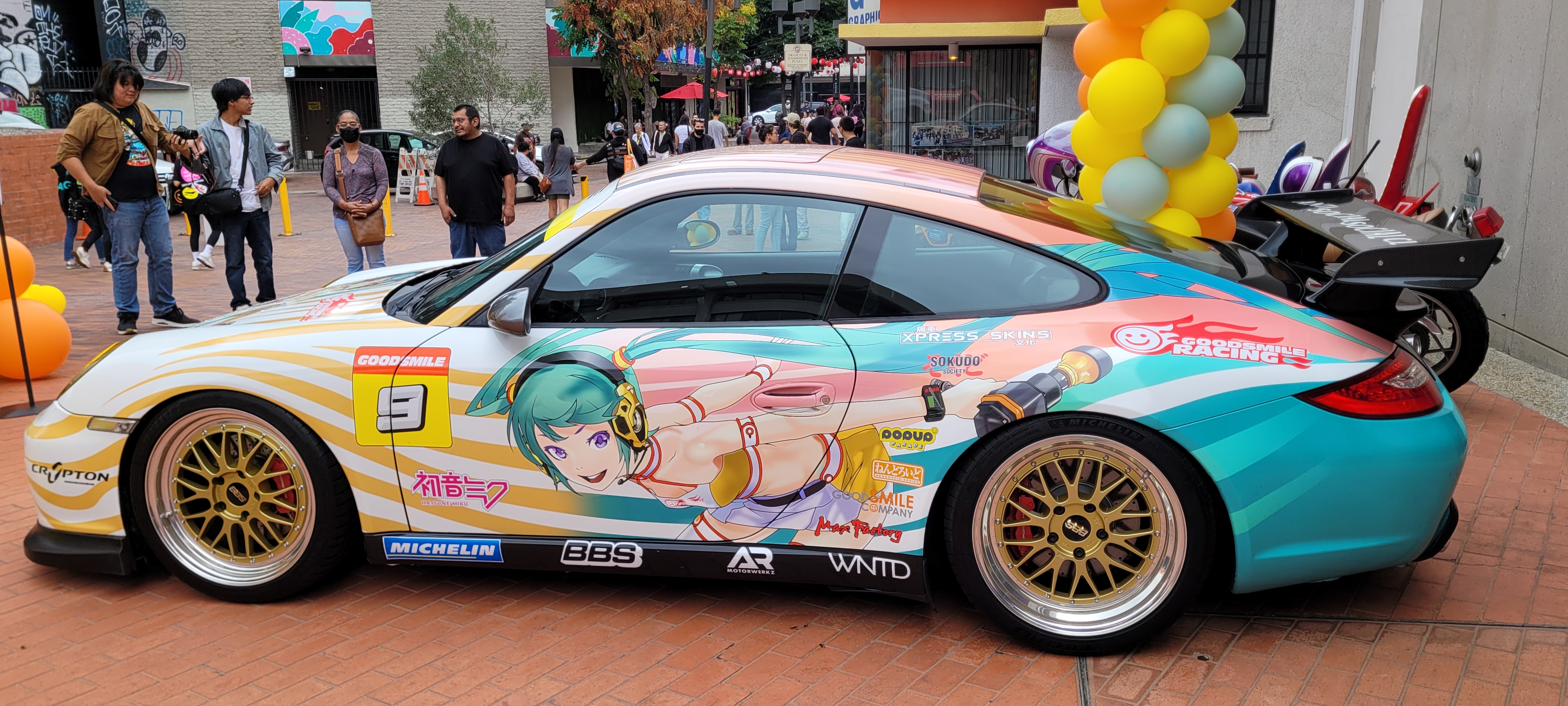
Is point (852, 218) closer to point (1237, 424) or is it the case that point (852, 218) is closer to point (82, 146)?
point (1237, 424)

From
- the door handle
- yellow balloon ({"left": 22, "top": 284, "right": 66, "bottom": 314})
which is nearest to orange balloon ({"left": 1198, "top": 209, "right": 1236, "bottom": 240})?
the door handle

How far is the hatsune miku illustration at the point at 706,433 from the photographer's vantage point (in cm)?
338

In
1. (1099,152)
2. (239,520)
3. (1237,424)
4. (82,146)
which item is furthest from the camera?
(82,146)

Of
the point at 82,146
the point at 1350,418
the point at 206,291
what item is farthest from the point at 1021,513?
the point at 206,291

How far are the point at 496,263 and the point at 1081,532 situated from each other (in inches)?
81.2

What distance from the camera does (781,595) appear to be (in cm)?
392

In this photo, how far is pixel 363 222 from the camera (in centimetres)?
916

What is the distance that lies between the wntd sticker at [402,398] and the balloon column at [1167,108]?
4400 mm

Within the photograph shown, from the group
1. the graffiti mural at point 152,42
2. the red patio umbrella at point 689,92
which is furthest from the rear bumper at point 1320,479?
the red patio umbrella at point 689,92

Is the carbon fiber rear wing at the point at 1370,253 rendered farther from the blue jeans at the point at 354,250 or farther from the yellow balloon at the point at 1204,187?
the blue jeans at the point at 354,250

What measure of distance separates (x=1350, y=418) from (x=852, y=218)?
1540mm

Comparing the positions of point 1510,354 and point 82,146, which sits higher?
point 82,146

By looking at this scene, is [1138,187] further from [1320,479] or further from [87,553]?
[87,553]

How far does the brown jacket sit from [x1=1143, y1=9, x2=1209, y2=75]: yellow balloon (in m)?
6.88
